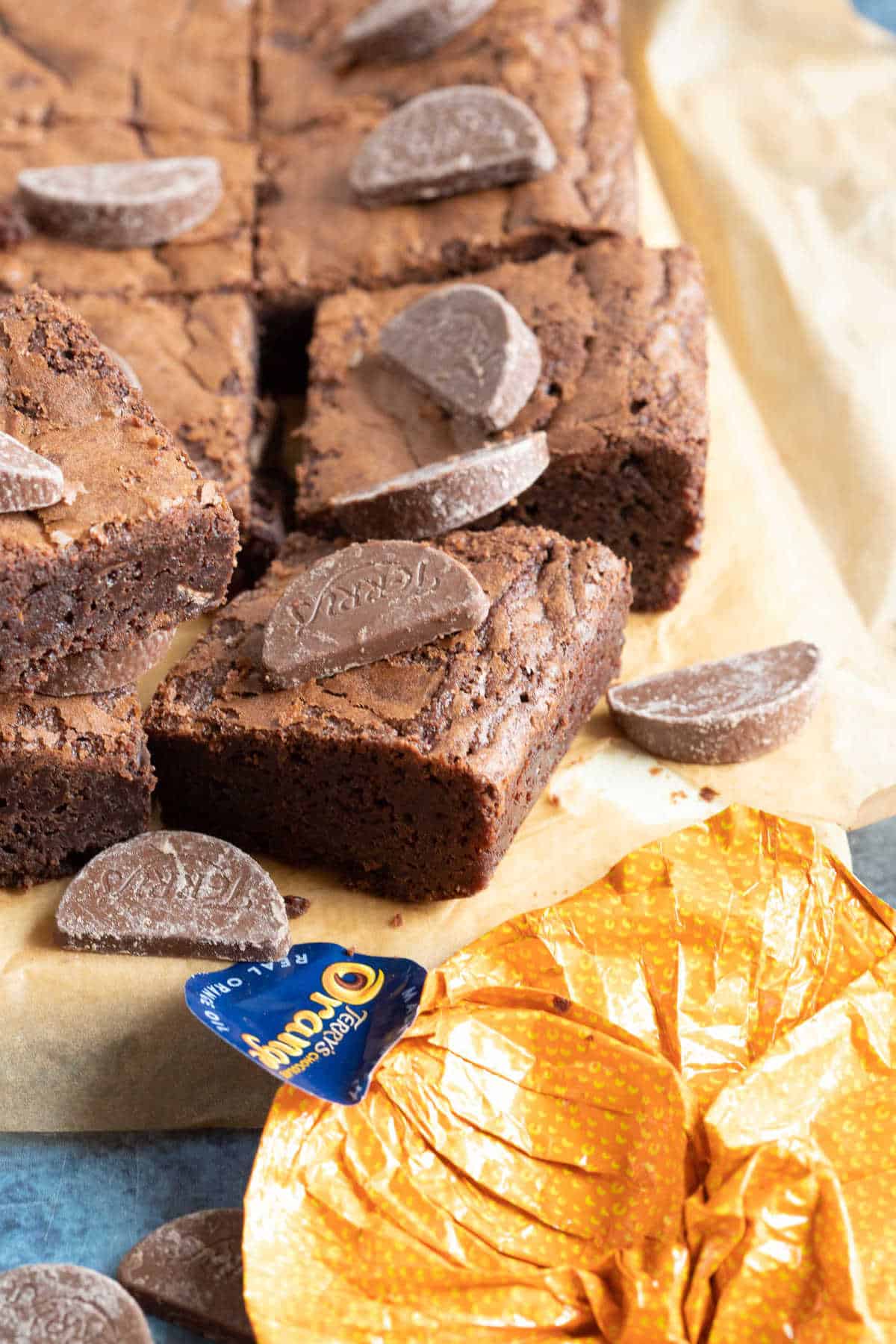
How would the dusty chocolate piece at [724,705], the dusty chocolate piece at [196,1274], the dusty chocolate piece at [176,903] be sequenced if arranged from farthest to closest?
the dusty chocolate piece at [724,705] < the dusty chocolate piece at [176,903] < the dusty chocolate piece at [196,1274]

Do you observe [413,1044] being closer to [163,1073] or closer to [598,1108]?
[598,1108]

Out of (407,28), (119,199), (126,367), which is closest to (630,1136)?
(126,367)

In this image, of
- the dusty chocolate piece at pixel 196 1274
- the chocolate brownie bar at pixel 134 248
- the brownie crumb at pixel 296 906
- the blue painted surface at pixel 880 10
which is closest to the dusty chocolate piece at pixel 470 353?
the chocolate brownie bar at pixel 134 248

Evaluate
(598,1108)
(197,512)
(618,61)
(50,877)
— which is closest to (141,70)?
(618,61)

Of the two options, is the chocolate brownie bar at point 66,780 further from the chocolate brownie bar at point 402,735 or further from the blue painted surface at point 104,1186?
the blue painted surface at point 104,1186

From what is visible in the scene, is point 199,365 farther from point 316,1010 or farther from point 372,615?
point 316,1010

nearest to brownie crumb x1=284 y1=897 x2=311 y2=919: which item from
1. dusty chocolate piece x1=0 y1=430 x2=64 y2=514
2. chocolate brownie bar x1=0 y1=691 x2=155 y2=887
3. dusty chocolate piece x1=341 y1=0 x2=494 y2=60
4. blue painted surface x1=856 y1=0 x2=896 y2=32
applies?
chocolate brownie bar x1=0 y1=691 x2=155 y2=887
